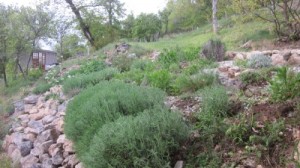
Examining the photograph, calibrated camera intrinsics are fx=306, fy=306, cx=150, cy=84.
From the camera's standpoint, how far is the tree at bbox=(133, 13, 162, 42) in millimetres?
30138

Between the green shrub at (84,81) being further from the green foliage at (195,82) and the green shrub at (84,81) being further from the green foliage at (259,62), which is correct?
the green foliage at (259,62)

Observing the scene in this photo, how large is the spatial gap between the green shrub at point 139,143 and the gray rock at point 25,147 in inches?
128

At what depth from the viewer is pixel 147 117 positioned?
2904mm

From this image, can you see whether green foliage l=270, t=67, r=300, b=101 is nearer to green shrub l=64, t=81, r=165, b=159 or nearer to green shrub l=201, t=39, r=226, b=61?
green shrub l=64, t=81, r=165, b=159

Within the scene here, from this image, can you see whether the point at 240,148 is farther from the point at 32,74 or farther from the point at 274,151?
the point at 32,74

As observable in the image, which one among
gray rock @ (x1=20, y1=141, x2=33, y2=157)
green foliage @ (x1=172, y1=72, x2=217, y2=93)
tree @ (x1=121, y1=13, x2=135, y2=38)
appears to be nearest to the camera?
green foliage @ (x1=172, y1=72, x2=217, y2=93)

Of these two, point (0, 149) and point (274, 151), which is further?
point (0, 149)

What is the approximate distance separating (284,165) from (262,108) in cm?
76

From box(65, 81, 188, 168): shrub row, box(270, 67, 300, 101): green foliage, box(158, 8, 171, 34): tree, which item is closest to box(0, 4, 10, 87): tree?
box(65, 81, 188, 168): shrub row

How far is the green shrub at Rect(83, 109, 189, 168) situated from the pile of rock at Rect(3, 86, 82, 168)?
1086mm

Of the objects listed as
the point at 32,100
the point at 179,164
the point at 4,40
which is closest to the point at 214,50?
the point at 179,164

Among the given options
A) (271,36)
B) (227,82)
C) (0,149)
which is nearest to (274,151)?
(227,82)

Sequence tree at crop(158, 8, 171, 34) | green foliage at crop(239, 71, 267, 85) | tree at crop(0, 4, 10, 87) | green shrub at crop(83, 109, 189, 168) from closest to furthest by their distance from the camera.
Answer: green shrub at crop(83, 109, 189, 168) < green foliage at crop(239, 71, 267, 85) < tree at crop(0, 4, 10, 87) < tree at crop(158, 8, 171, 34)

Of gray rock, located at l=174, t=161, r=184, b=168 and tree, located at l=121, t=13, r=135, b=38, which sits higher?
tree, located at l=121, t=13, r=135, b=38
